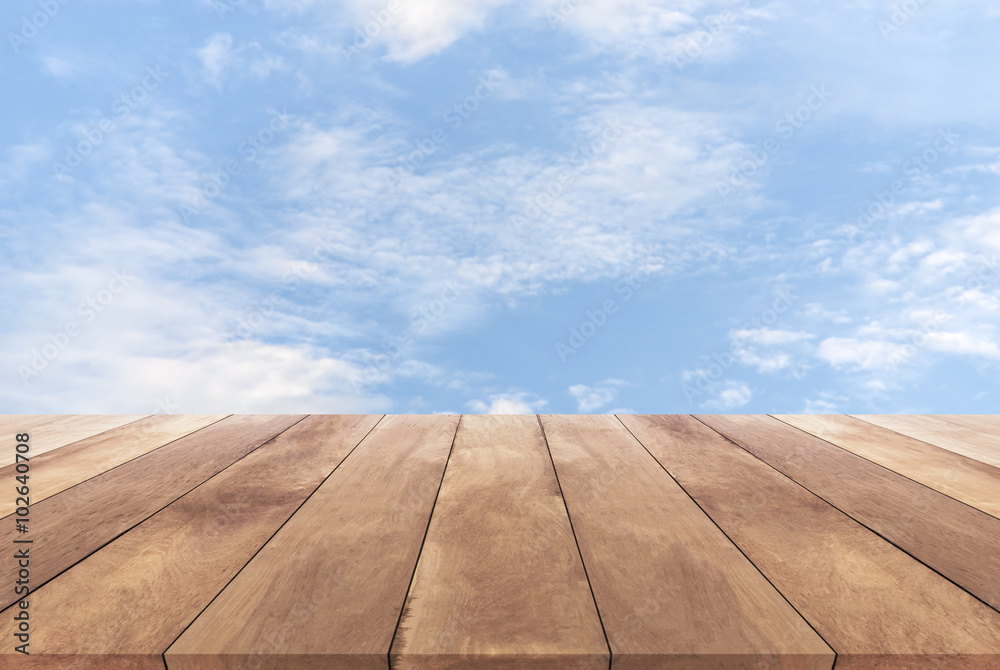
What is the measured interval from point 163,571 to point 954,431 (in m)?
2.21

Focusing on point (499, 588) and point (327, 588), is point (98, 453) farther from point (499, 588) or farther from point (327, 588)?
point (499, 588)

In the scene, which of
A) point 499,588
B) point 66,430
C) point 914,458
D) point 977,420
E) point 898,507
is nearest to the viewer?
point 499,588

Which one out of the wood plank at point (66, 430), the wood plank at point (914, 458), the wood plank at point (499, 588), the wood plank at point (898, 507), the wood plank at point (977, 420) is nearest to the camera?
the wood plank at point (499, 588)

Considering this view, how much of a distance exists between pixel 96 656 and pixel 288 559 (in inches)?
10.3

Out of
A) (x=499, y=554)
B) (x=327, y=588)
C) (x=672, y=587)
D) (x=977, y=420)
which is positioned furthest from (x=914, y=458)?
(x=327, y=588)

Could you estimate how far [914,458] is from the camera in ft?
5.06

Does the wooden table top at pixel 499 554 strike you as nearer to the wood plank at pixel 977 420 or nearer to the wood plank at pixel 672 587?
the wood plank at pixel 672 587

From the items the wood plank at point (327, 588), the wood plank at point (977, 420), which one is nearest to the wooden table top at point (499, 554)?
the wood plank at point (327, 588)

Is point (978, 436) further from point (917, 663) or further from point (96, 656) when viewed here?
point (96, 656)

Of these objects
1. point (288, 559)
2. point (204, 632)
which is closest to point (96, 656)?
point (204, 632)

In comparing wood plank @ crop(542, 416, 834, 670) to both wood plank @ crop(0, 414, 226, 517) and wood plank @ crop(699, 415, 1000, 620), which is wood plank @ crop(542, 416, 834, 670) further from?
wood plank @ crop(0, 414, 226, 517)

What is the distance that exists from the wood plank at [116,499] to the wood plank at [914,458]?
65.9 inches

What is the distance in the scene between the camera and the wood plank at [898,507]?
0.94 m

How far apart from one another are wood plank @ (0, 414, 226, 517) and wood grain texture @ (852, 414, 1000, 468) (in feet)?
7.37
